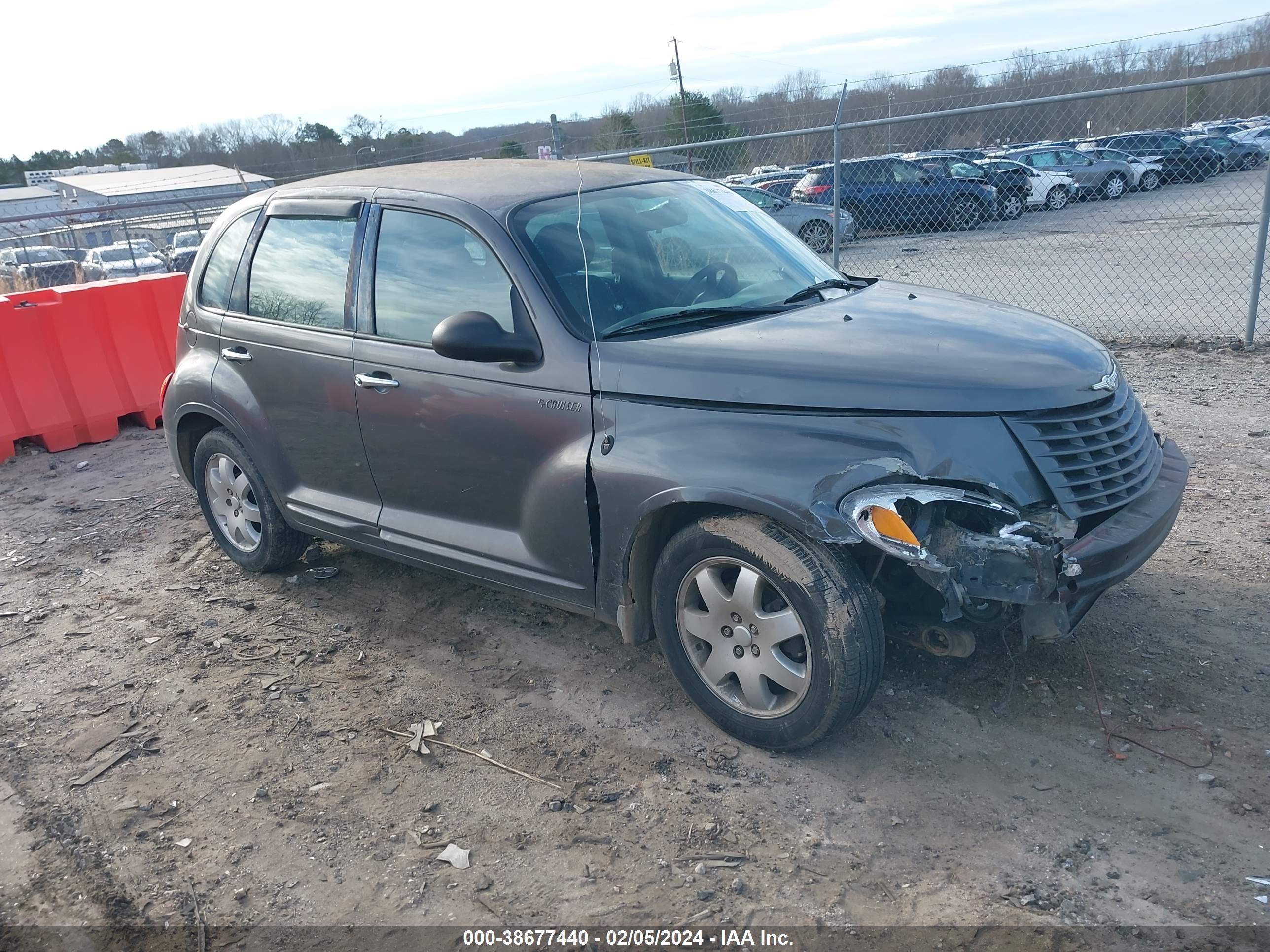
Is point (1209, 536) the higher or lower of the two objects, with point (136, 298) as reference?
lower

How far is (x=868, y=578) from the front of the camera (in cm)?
330

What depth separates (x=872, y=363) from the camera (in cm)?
326

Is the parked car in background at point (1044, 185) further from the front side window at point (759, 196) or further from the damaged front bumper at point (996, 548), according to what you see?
the damaged front bumper at point (996, 548)

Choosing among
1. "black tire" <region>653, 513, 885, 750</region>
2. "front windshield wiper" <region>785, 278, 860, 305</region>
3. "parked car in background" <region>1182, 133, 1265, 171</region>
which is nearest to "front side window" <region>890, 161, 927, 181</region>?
"parked car in background" <region>1182, 133, 1265, 171</region>

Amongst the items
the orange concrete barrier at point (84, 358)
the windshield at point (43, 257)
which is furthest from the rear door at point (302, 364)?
the windshield at point (43, 257)

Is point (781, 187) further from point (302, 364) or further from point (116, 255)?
point (116, 255)

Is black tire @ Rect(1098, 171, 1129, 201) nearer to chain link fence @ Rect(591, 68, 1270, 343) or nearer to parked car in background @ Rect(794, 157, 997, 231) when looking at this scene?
chain link fence @ Rect(591, 68, 1270, 343)

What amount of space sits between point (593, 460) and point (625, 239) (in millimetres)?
1004

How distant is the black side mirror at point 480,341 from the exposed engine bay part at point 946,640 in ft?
5.38

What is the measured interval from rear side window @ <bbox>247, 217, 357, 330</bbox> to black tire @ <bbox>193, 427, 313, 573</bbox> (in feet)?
2.46

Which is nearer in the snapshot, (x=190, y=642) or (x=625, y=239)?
(x=625, y=239)

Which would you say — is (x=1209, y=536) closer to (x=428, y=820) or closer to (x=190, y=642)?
(x=428, y=820)

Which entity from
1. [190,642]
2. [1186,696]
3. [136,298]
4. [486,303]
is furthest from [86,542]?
[1186,696]

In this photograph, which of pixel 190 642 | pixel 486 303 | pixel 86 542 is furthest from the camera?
pixel 86 542
